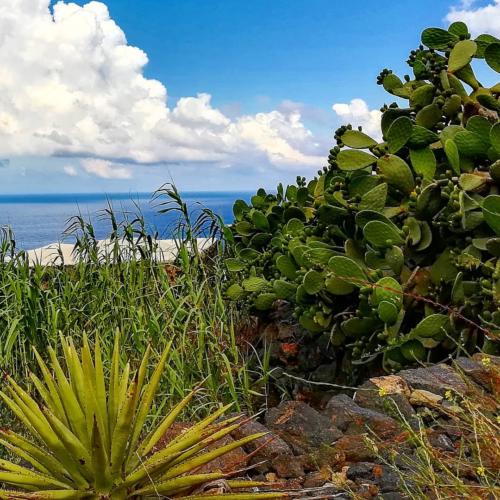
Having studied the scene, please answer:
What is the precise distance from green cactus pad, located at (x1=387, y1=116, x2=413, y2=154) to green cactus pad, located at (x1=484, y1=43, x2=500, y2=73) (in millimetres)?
649

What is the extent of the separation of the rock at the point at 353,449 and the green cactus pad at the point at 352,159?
6.62ft

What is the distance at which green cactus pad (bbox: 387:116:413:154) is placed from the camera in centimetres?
445

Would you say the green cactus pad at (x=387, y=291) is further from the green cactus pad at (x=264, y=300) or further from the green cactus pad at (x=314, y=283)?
the green cactus pad at (x=264, y=300)

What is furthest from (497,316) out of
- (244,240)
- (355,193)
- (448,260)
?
(244,240)

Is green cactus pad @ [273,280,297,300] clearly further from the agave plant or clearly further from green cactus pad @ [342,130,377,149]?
the agave plant

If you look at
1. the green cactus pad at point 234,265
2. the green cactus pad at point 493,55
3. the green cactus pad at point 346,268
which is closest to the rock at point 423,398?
the green cactus pad at point 346,268

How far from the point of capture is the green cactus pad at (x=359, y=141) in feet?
15.8

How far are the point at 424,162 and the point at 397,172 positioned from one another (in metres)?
→ 0.17

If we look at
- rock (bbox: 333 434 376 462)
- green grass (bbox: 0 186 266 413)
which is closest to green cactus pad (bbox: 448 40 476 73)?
green grass (bbox: 0 186 266 413)

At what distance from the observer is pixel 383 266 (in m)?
4.37

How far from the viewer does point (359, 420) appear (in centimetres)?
333

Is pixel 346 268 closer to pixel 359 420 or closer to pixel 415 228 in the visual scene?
pixel 415 228

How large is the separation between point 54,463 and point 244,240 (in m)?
3.79

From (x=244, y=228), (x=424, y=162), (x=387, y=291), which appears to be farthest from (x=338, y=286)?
(x=244, y=228)
